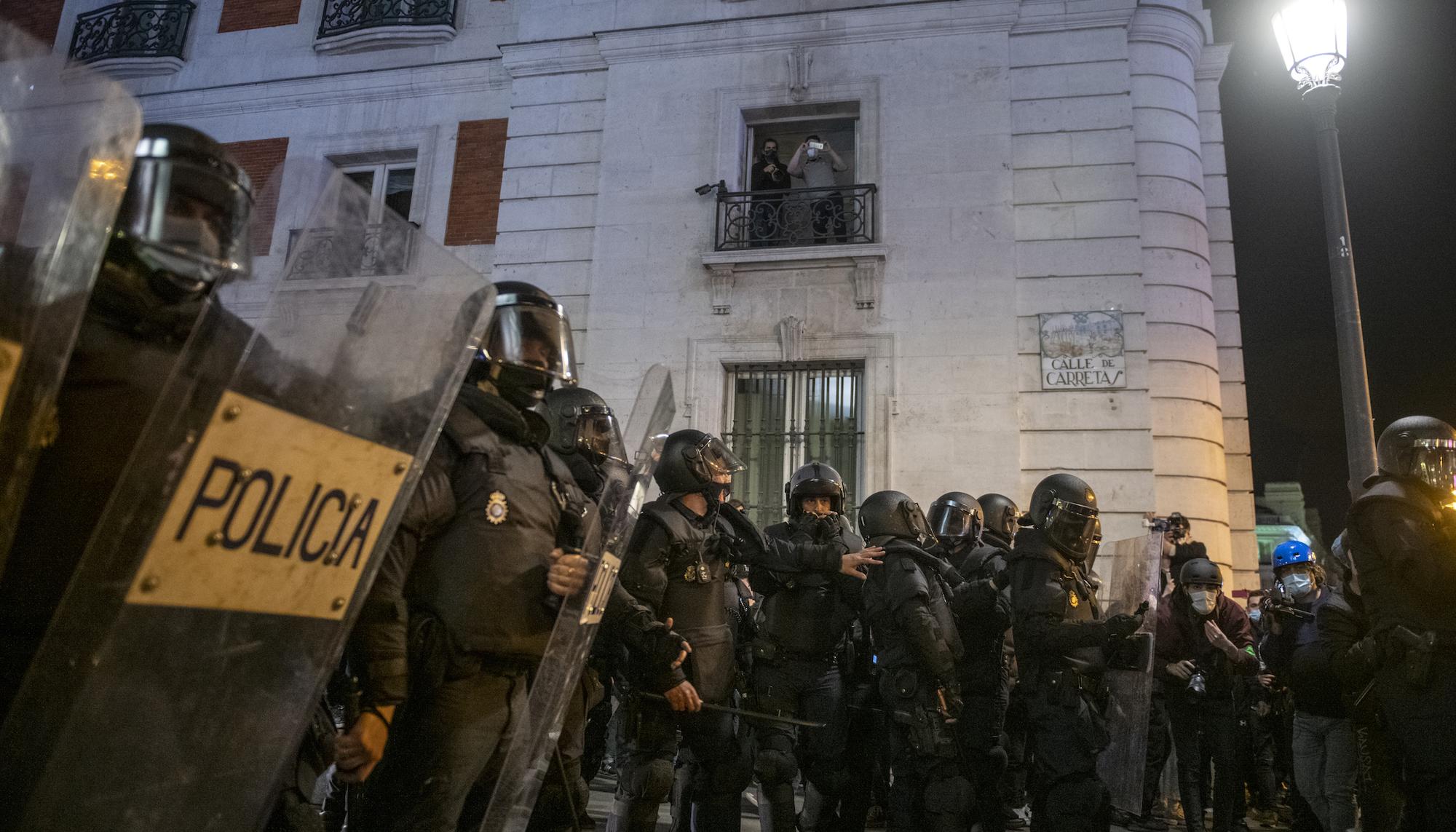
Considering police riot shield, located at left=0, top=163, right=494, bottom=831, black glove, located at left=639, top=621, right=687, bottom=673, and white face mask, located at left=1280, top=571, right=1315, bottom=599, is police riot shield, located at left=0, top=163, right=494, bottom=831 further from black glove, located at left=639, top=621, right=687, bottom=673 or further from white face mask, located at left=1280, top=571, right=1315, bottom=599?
white face mask, located at left=1280, top=571, right=1315, bottom=599

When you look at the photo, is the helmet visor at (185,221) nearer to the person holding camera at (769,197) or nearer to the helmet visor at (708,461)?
the helmet visor at (708,461)

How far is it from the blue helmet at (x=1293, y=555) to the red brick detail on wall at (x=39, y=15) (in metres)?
16.0

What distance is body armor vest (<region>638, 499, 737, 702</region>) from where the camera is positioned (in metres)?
3.74

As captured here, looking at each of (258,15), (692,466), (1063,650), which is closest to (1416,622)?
(1063,650)

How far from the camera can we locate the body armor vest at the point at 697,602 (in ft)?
12.3

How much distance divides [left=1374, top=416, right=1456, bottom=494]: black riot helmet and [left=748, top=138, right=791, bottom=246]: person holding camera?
6.18 meters

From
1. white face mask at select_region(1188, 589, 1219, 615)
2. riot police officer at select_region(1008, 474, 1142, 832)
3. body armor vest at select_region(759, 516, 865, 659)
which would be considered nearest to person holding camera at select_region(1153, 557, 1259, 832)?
white face mask at select_region(1188, 589, 1219, 615)

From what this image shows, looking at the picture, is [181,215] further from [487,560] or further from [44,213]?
[487,560]

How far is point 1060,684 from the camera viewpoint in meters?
3.76

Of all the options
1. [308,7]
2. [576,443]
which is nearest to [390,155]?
[308,7]

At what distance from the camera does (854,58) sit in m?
9.20

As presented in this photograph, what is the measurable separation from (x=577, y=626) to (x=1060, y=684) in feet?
8.25

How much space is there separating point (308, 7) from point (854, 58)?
725 centimetres

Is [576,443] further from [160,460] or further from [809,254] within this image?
[809,254]
